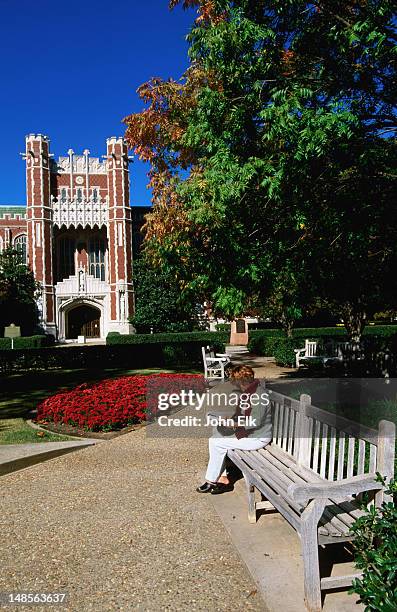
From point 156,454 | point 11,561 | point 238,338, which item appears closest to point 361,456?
point 11,561

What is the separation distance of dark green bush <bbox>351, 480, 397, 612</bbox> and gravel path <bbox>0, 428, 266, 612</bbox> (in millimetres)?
731

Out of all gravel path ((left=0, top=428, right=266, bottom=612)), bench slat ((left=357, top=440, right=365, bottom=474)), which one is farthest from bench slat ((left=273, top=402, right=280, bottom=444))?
bench slat ((left=357, top=440, right=365, bottom=474))

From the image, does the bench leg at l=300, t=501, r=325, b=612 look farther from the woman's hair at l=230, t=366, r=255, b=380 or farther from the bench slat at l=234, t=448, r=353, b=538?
the woman's hair at l=230, t=366, r=255, b=380

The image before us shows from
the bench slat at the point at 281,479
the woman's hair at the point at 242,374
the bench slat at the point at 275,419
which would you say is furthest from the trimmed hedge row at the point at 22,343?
the bench slat at the point at 281,479

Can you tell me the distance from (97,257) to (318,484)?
49.2 metres

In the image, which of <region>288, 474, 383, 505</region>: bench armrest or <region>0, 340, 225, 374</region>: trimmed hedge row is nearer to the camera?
<region>288, 474, 383, 505</region>: bench armrest

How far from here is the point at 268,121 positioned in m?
6.66

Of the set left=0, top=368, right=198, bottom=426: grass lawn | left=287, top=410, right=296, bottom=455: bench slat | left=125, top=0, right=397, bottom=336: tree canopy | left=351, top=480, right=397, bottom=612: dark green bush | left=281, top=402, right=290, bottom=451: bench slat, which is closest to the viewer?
left=351, top=480, right=397, bottom=612: dark green bush

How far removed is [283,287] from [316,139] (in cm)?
383

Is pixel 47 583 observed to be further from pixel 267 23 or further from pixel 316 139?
pixel 267 23

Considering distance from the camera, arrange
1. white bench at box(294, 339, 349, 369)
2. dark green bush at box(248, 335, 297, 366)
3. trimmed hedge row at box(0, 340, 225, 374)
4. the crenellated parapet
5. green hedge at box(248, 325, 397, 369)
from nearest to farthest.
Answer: green hedge at box(248, 325, 397, 369), white bench at box(294, 339, 349, 369), dark green bush at box(248, 335, 297, 366), trimmed hedge row at box(0, 340, 225, 374), the crenellated parapet

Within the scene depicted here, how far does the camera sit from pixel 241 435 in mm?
4879

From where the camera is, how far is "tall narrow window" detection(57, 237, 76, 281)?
5025cm

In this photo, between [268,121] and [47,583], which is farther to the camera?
[268,121]
